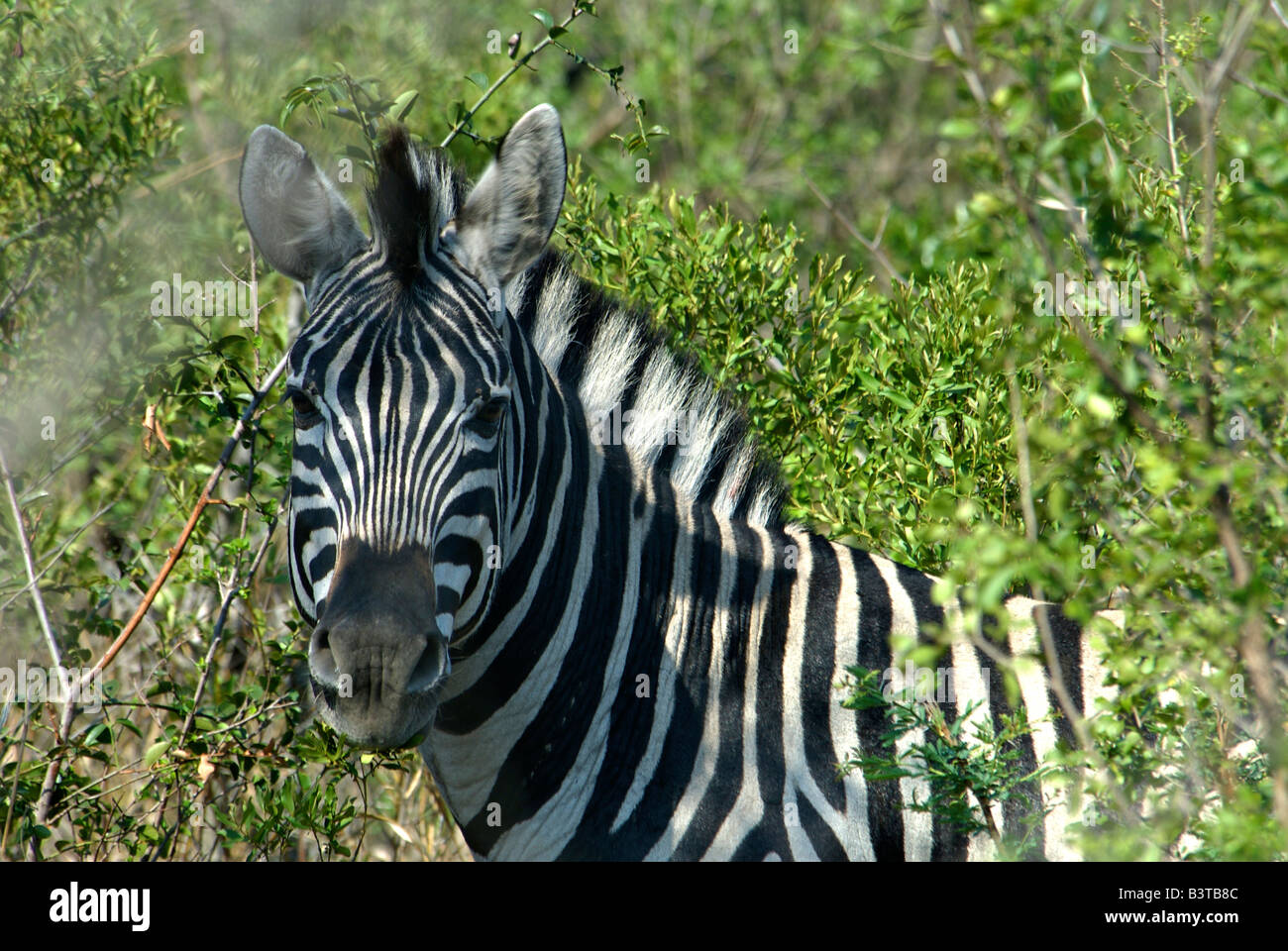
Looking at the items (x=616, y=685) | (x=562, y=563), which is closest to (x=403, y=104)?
(x=562, y=563)

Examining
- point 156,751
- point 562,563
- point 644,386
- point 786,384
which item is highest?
point 786,384

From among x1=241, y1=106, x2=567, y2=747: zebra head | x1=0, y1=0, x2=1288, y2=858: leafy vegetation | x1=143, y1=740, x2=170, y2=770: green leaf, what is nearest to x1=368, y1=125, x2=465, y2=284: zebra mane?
x1=241, y1=106, x2=567, y2=747: zebra head

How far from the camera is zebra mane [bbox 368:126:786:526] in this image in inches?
179

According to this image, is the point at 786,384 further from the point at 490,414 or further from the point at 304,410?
the point at 304,410

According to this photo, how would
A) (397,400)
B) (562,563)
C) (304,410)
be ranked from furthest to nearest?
(562,563)
(304,410)
(397,400)

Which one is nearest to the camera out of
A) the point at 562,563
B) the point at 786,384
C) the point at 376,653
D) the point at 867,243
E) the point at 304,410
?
the point at 376,653

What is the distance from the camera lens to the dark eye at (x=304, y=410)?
147 inches

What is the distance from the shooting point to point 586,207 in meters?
6.07

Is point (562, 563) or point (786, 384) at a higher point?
point (786, 384)

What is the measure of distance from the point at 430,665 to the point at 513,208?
63.8 inches

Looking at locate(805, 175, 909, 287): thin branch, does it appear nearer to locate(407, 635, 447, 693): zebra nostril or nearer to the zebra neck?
the zebra neck

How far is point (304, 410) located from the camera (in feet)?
12.3

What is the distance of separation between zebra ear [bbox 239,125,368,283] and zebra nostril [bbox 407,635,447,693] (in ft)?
4.64

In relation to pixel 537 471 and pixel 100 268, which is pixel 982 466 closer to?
pixel 537 471
